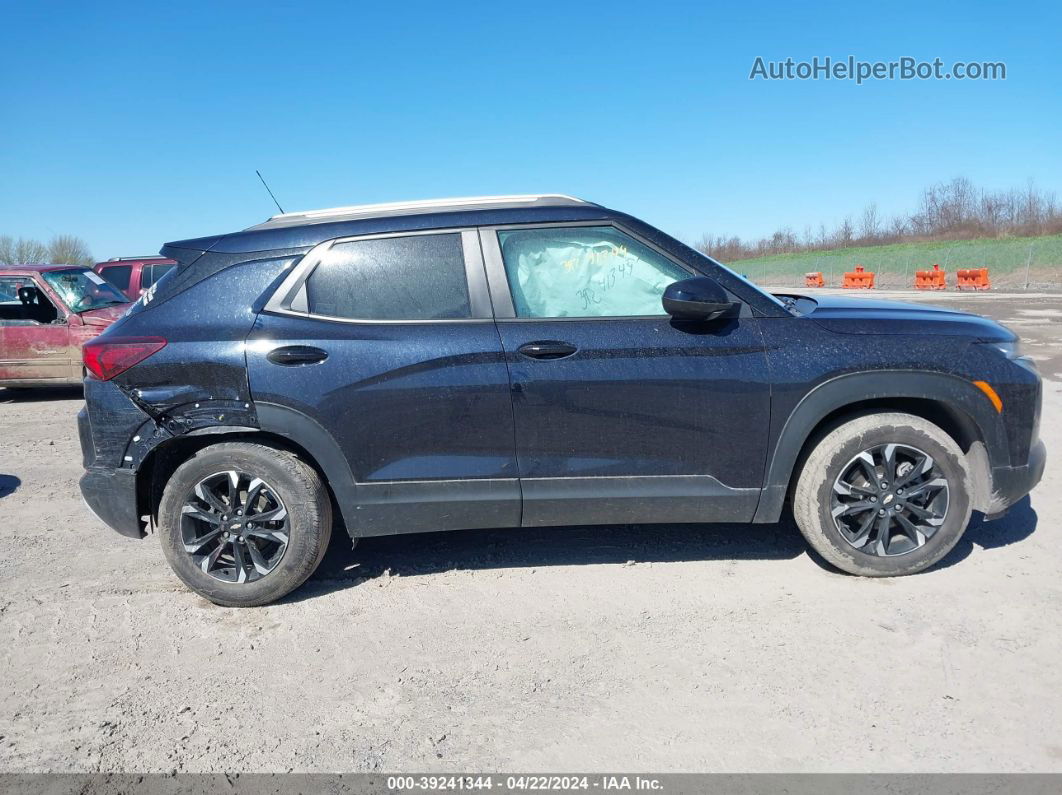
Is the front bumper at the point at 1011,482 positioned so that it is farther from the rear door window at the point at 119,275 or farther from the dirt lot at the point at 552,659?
the rear door window at the point at 119,275

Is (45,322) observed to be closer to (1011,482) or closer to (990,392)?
(990,392)

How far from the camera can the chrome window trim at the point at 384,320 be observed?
3680mm

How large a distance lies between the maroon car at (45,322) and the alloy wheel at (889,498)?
906cm

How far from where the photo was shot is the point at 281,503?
12.1ft

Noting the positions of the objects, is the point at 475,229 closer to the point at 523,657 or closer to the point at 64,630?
the point at 523,657

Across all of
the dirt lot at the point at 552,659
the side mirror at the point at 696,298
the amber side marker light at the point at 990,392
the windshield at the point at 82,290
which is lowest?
the dirt lot at the point at 552,659

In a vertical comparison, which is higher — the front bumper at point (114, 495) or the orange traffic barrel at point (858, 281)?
the orange traffic barrel at point (858, 281)

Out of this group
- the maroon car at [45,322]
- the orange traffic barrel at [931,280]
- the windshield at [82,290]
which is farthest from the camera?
the orange traffic barrel at [931,280]

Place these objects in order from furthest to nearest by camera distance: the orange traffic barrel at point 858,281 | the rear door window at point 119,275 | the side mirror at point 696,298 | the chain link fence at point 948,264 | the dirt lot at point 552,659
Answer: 1. the orange traffic barrel at point 858,281
2. the chain link fence at point 948,264
3. the rear door window at point 119,275
4. the side mirror at point 696,298
5. the dirt lot at point 552,659

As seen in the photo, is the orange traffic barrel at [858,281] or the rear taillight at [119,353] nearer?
the rear taillight at [119,353]

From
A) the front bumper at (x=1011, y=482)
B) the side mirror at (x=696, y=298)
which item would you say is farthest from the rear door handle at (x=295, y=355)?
the front bumper at (x=1011, y=482)

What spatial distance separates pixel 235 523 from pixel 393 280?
1402mm

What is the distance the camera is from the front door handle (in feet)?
11.8

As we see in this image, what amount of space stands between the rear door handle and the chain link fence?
25.8 metres
